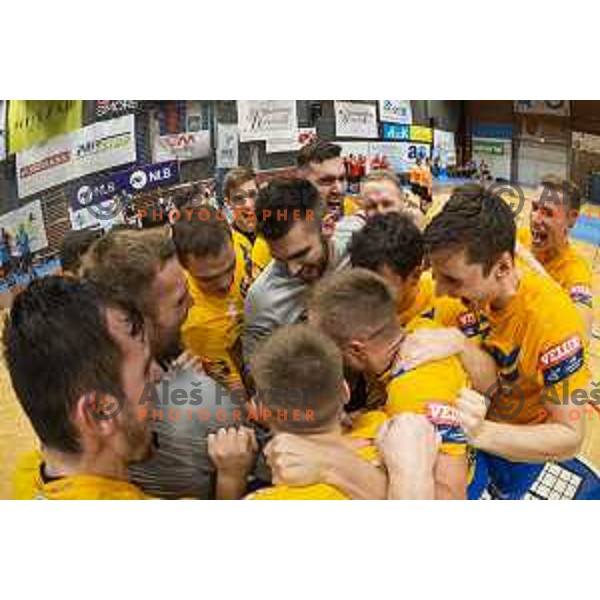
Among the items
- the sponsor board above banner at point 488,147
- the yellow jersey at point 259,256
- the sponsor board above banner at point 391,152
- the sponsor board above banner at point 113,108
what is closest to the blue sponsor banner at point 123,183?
the sponsor board above banner at point 113,108

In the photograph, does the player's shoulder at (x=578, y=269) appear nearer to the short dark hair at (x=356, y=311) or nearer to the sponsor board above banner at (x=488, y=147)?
the sponsor board above banner at (x=488, y=147)

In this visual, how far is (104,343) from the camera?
86 cm

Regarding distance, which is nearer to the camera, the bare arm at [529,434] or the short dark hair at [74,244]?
the bare arm at [529,434]

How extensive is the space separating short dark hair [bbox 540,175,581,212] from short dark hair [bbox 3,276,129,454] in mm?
779

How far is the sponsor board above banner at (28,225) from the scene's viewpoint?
1.18m

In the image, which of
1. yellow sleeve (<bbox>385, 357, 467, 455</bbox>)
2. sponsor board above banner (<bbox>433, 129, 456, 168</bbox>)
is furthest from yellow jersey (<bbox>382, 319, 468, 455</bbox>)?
sponsor board above banner (<bbox>433, 129, 456, 168</bbox>)

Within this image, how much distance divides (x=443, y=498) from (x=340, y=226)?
566 mm

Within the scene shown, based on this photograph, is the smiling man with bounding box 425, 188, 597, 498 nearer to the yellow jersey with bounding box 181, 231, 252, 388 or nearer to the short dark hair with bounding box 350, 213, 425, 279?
the short dark hair with bounding box 350, 213, 425, 279

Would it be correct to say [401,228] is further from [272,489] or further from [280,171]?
[272,489]

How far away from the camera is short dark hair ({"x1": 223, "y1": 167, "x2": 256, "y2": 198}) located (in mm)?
1271

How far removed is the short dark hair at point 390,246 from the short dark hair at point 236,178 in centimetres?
24

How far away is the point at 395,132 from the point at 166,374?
1.93 feet

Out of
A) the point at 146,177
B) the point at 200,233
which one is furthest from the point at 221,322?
the point at 146,177
